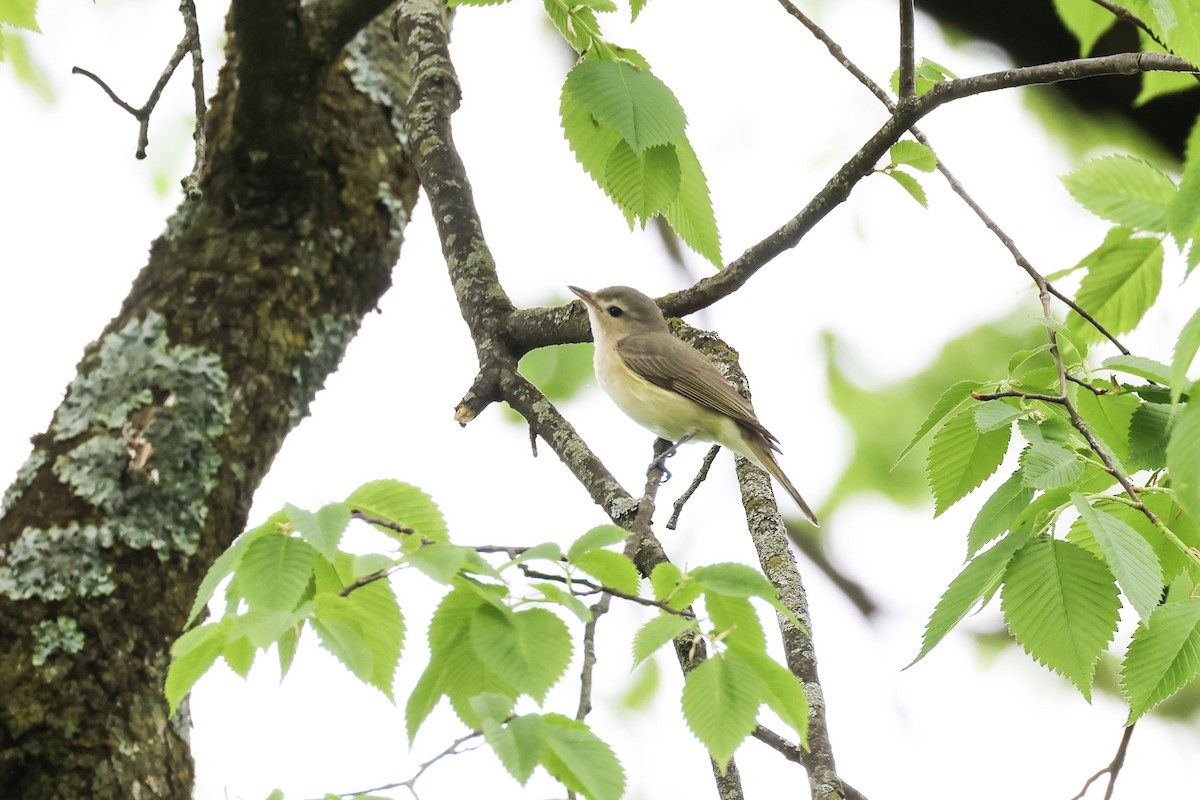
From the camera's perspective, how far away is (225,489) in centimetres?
351

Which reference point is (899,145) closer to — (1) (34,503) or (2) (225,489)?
(2) (225,489)

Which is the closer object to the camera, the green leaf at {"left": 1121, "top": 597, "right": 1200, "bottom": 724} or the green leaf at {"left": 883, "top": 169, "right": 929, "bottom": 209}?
the green leaf at {"left": 1121, "top": 597, "right": 1200, "bottom": 724}

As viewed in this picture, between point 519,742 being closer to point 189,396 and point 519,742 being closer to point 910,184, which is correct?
point 910,184

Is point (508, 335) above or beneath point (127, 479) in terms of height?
above

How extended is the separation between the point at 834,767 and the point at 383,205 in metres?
2.70

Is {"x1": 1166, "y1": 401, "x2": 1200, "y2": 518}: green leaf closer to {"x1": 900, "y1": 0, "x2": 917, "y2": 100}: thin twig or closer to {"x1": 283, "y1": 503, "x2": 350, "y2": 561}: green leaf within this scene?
{"x1": 283, "y1": 503, "x2": 350, "y2": 561}: green leaf

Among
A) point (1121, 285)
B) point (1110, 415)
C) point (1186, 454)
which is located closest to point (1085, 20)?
point (1121, 285)

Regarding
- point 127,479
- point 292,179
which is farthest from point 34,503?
point 292,179

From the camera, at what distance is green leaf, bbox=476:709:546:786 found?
161 centimetres

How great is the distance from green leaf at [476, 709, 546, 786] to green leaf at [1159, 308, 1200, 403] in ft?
3.33

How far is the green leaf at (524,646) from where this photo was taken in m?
1.85

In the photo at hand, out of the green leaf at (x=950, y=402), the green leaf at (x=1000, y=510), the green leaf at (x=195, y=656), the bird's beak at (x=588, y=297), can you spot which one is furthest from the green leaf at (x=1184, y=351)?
the bird's beak at (x=588, y=297)

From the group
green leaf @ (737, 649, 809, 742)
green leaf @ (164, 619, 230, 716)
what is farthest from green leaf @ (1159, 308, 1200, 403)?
green leaf @ (164, 619, 230, 716)

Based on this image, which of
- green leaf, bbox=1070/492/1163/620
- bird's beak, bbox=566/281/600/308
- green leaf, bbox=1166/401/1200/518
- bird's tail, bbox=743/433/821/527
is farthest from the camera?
bird's beak, bbox=566/281/600/308
